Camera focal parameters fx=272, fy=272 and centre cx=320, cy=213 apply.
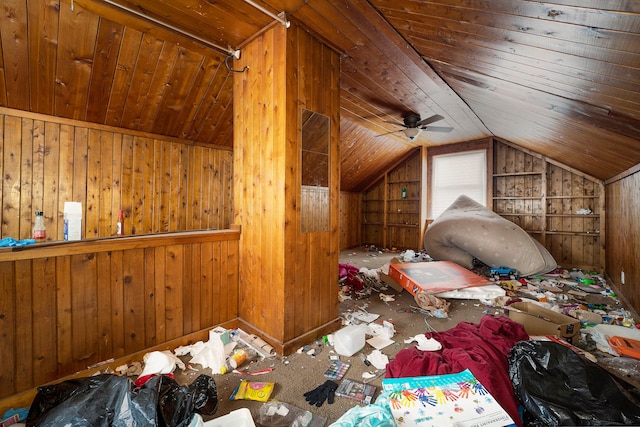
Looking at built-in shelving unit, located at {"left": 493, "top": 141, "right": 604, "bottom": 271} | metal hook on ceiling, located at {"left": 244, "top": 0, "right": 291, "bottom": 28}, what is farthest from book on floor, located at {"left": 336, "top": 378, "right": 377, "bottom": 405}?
built-in shelving unit, located at {"left": 493, "top": 141, "right": 604, "bottom": 271}

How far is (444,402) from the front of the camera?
1.29m

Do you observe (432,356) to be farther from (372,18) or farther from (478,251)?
(478,251)

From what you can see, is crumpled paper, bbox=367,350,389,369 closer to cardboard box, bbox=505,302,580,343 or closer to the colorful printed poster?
the colorful printed poster

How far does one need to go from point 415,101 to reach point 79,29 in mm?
3506

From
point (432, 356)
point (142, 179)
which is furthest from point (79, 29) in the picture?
point (432, 356)

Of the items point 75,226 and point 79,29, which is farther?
point 79,29

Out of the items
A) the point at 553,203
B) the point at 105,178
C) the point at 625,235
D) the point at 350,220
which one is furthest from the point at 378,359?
the point at 350,220

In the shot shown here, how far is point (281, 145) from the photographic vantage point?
2.01 meters

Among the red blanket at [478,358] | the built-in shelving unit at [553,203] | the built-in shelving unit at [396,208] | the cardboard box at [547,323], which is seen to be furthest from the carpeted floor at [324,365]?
the built-in shelving unit at [396,208]

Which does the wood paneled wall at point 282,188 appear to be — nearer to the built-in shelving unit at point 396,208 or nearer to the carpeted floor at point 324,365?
the carpeted floor at point 324,365

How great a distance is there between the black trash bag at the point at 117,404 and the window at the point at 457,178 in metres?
6.23

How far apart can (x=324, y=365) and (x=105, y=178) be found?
3204mm

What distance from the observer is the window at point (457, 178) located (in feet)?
19.3

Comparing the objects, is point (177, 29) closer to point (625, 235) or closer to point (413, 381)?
point (413, 381)
